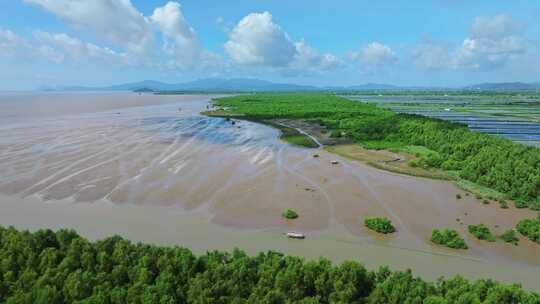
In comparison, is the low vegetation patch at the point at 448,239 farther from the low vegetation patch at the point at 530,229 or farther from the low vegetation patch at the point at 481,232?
the low vegetation patch at the point at 530,229

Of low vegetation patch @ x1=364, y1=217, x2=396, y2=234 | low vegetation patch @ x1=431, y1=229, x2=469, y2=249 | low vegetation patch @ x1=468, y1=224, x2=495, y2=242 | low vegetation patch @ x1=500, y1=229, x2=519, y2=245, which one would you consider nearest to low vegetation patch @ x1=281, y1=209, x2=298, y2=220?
low vegetation patch @ x1=364, y1=217, x2=396, y2=234

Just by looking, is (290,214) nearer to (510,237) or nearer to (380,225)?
(380,225)

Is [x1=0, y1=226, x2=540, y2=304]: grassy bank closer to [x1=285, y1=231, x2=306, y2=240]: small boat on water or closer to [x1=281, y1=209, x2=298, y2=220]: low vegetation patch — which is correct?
[x1=285, y1=231, x2=306, y2=240]: small boat on water

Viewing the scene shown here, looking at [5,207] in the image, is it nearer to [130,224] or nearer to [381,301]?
[130,224]

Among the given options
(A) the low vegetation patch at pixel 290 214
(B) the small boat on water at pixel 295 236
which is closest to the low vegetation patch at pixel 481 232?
(B) the small boat on water at pixel 295 236

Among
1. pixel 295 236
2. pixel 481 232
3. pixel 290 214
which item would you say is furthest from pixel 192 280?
pixel 481 232

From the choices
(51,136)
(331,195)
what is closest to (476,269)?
(331,195)
